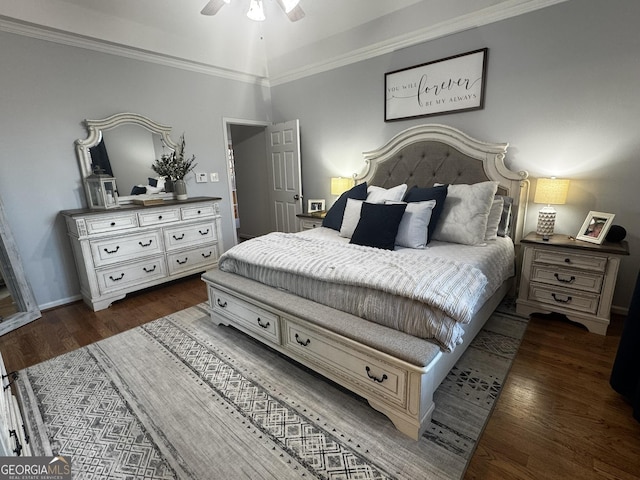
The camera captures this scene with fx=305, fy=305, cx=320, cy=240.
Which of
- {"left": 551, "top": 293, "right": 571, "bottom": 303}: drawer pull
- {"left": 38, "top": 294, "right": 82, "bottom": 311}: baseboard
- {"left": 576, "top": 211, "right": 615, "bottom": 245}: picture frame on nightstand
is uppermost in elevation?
{"left": 576, "top": 211, "right": 615, "bottom": 245}: picture frame on nightstand

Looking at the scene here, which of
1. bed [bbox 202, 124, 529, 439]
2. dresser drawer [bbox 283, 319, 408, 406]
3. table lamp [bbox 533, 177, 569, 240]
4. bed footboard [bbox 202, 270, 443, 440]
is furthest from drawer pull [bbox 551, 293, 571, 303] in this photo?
dresser drawer [bbox 283, 319, 408, 406]

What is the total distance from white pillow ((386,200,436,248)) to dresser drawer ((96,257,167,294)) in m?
2.62

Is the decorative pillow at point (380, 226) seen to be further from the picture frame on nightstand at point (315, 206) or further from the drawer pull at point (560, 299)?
the picture frame on nightstand at point (315, 206)

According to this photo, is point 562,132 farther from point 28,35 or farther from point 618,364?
point 28,35

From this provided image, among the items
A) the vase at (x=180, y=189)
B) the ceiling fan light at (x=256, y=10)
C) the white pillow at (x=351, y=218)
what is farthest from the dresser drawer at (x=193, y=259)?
the ceiling fan light at (x=256, y=10)

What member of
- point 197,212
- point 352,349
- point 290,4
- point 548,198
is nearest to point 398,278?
point 352,349

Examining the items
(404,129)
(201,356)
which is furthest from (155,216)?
(404,129)

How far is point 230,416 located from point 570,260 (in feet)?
8.54

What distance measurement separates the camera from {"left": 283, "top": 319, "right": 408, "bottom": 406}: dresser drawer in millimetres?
1471

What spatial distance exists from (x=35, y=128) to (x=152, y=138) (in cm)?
103

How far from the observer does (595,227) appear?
2.38 meters

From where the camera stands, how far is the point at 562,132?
2596 millimetres

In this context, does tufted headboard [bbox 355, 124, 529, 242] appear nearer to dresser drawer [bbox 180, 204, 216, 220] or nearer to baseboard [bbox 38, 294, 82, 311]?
dresser drawer [bbox 180, 204, 216, 220]

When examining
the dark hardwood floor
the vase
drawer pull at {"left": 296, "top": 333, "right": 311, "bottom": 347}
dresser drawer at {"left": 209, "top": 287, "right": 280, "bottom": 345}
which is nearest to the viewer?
the dark hardwood floor
